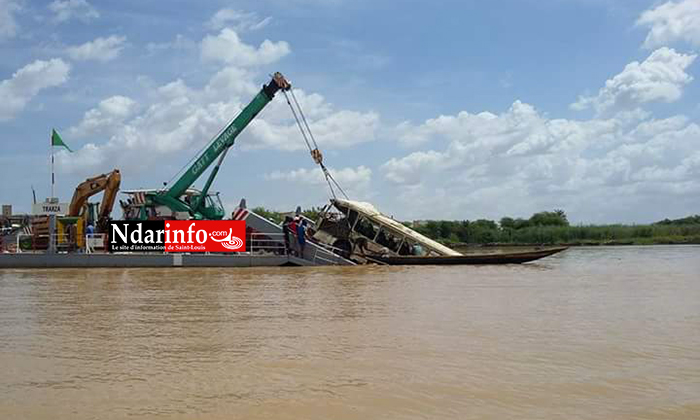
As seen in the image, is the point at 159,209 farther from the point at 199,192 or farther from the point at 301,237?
the point at 301,237

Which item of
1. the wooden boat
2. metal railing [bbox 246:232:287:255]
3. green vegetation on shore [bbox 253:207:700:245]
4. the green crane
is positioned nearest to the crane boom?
the green crane

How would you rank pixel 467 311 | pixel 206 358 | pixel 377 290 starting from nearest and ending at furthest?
pixel 206 358 → pixel 467 311 → pixel 377 290

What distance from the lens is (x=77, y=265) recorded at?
21.3 meters

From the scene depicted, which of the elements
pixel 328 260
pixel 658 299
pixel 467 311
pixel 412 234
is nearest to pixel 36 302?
pixel 467 311

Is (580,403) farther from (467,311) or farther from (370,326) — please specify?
(467,311)

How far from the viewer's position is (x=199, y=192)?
2516cm

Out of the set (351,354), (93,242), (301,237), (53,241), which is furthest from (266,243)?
(351,354)

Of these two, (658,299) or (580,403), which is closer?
(580,403)

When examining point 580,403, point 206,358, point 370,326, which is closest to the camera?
→ point 580,403

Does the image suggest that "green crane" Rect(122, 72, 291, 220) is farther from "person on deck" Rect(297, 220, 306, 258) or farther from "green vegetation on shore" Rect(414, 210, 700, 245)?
"green vegetation on shore" Rect(414, 210, 700, 245)

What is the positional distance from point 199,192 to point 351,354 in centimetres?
1951

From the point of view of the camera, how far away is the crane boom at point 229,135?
25.0 metres

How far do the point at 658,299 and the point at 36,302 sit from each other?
10.5 m

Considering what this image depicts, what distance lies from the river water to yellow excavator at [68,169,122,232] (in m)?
10.8
